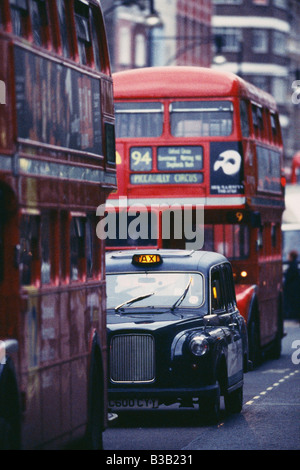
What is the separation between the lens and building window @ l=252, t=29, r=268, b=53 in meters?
107

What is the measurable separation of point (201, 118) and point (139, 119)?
36.6 inches

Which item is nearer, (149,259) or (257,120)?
(149,259)

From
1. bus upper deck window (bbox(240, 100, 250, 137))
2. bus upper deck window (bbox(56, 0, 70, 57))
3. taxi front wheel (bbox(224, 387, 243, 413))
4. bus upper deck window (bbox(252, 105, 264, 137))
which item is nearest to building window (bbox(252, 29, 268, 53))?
bus upper deck window (bbox(252, 105, 264, 137))

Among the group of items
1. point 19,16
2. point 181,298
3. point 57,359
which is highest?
point 19,16

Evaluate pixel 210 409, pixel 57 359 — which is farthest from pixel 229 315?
pixel 57 359

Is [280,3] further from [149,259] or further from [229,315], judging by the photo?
[149,259]

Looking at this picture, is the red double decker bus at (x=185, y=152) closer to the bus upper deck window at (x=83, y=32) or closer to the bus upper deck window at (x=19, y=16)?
the bus upper deck window at (x=83, y=32)

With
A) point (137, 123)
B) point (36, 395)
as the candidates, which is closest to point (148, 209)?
point (137, 123)

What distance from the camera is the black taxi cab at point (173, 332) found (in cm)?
1639

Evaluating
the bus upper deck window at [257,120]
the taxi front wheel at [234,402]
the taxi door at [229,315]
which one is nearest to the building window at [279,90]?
the bus upper deck window at [257,120]

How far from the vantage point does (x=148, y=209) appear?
2375cm

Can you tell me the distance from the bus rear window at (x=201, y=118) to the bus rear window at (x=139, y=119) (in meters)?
0.22

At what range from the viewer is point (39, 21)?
474 inches
